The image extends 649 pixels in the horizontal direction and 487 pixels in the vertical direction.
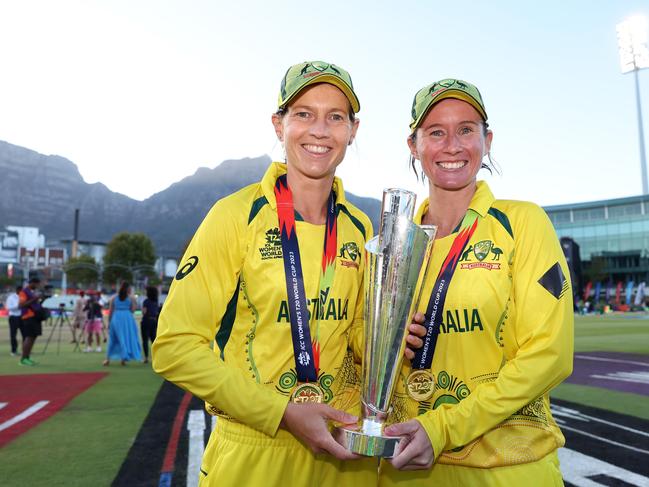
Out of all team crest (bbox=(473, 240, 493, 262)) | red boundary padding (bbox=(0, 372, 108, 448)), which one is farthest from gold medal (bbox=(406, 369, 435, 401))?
red boundary padding (bbox=(0, 372, 108, 448))

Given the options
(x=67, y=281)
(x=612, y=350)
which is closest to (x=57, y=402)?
(x=612, y=350)

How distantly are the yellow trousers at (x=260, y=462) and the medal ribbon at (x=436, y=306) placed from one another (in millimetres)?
555

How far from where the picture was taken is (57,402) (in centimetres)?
845

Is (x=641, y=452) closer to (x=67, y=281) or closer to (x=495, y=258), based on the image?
(x=495, y=258)

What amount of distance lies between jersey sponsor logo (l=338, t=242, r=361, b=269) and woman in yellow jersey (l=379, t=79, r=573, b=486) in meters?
0.33

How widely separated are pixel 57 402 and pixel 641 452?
8.17m

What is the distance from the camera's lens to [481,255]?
2.19m

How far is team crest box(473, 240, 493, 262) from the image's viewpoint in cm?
218

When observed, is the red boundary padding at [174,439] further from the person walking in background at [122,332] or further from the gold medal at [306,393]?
the person walking in background at [122,332]

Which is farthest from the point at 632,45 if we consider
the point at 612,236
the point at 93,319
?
the point at 93,319

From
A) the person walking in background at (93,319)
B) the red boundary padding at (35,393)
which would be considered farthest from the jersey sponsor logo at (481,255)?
the person walking in background at (93,319)

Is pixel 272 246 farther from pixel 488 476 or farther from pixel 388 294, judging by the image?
pixel 488 476

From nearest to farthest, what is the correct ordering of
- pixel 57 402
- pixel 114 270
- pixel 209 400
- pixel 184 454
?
pixel 209 400 < pixel 184 454 < pixel 57 402 < pixel 114 270

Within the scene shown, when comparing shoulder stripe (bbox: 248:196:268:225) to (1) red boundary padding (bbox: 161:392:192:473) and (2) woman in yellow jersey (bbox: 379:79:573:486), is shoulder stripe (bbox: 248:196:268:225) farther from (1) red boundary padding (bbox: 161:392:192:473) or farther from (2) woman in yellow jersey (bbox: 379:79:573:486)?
(1) red boundary padding (bbox: 161:392:192:473)
